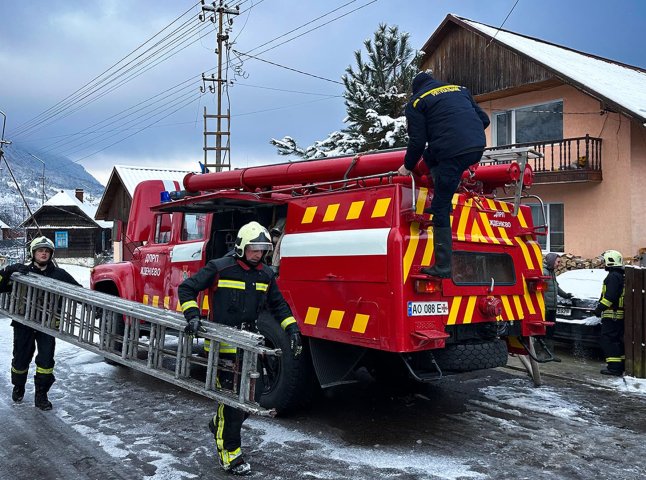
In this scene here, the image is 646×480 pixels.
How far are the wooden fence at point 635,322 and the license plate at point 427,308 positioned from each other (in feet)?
12.7

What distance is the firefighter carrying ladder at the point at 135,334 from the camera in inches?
162

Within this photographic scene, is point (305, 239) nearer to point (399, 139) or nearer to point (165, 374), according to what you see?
point (165, 374)

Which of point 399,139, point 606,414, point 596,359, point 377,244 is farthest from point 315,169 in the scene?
point 399,139

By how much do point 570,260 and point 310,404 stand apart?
1175cm

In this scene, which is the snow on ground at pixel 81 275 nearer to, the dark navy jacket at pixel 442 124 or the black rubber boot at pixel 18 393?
the black rubber boot at pixel 18 393

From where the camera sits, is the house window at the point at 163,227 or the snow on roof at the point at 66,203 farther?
the snow on roof at the point at 66,203

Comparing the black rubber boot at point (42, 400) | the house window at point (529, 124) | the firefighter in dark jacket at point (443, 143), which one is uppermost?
the house window at point (529, 124)

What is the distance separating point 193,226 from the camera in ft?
23.9

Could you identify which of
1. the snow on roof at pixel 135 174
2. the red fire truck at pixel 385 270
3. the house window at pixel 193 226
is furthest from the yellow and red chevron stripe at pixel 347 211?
the snow on roof at pixel 135 174

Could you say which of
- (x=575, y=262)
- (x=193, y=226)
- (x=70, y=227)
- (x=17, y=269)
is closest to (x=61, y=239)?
(x=70, y=227)

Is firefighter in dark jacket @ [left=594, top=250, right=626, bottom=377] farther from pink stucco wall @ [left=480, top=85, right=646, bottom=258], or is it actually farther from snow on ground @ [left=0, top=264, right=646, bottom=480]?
pink stucco wall @ [left=480, top=85, right=646, bottom=258]

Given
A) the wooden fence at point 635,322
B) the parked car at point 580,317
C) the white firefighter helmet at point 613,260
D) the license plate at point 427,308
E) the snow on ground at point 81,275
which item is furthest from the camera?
the snow on ground at point 81,275

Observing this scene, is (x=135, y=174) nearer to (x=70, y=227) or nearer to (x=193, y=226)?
(x=70, y=227)

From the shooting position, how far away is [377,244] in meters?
4.86
